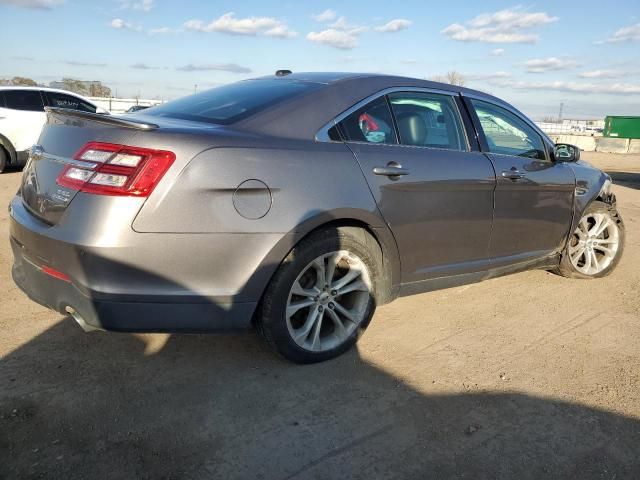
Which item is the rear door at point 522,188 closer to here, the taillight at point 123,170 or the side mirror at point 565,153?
the side mirror at point 565,153

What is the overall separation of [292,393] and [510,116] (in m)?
2.78

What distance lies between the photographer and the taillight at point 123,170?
2.45 metres

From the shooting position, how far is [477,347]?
3.48m

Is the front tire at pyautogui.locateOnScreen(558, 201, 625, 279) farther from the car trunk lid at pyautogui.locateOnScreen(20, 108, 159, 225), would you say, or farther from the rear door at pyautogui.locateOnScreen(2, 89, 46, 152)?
the rear door at pyautogui.locateOnScreen(2, 89, 46, 152)

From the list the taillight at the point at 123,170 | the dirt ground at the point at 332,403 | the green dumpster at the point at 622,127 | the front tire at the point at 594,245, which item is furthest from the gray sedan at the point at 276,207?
the green dumpster at the point at 622,127

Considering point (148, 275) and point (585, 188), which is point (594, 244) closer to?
point (585, 188)

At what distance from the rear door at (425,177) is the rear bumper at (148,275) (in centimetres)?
83

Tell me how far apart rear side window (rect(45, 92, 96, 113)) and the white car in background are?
24 millimetres

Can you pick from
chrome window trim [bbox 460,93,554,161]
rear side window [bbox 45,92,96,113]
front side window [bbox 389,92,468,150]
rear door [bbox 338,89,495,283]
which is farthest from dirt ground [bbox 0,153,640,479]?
rear side window [bbox 45,92,96,113]

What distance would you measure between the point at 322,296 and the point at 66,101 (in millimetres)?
10299

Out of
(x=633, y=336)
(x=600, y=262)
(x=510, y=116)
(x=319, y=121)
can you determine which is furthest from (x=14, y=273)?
(x=600, y=262)

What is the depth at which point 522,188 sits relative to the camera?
405 cm

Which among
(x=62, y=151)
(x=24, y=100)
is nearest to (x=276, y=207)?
(x=62, y=151)

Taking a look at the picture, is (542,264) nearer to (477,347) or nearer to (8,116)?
(477,347)
